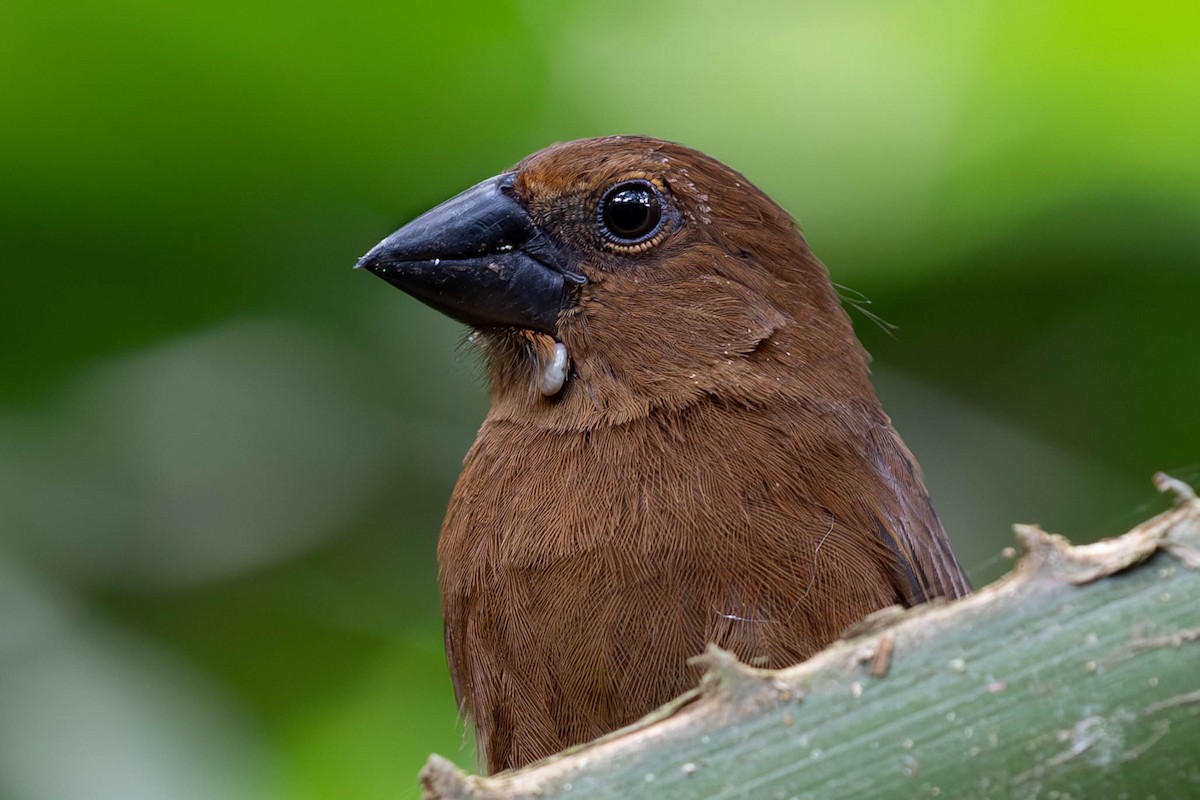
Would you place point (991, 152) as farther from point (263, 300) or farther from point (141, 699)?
point (141, 699)

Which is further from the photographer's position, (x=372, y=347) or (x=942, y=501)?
(x=942, y=501)

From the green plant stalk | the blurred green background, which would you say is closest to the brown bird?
the blurred green background

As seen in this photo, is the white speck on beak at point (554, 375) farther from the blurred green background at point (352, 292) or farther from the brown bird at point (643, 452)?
the blurred green background at point (352, 292)

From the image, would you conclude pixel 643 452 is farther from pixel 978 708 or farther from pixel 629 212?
pixel 978 708

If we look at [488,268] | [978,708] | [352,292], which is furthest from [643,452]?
[978,708]

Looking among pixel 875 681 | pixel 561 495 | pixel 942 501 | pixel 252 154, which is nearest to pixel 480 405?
pixel 252 154

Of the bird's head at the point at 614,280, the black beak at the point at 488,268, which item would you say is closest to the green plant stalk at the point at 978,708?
the bird's head at the point at 614,280

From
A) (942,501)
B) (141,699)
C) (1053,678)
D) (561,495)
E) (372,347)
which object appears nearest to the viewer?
(1053,678)
